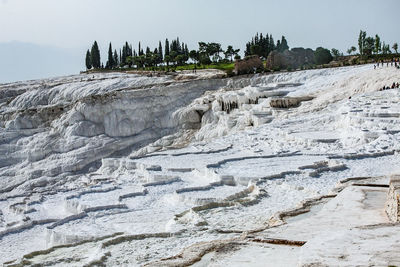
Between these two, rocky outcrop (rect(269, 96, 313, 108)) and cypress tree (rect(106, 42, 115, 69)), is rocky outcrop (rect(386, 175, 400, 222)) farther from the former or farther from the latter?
cypress tree (rect(106, 42, 115, 69))

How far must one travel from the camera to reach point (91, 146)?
2341 centimetres

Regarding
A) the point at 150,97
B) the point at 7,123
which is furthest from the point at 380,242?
the point at 7,123

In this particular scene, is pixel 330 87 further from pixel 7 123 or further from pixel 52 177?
pixel 7 123

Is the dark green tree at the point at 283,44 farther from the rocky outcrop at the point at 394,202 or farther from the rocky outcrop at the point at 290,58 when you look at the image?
the rocky outcrop at the point at 394,202

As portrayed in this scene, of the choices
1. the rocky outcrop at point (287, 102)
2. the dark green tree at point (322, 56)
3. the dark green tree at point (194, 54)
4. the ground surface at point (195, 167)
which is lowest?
the ground surface at point (195, 167)

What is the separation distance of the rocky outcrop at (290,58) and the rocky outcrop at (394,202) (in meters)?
28.9

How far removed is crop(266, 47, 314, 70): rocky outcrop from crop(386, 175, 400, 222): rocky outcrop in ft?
94.8

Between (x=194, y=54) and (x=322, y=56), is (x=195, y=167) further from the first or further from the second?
(x=194, y=54)

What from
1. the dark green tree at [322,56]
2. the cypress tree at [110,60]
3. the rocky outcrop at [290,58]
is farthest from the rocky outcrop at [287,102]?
the cypress tree at [110,60]

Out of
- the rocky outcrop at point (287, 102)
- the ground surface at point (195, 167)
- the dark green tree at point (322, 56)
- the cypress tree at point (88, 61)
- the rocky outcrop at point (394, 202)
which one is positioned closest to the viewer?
the rocky outcrop at point (394, 202)

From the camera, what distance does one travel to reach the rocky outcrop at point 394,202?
14.9ft

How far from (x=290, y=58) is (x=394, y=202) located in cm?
3223

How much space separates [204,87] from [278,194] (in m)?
19.2

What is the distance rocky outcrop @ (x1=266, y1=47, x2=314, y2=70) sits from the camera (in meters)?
34.5
